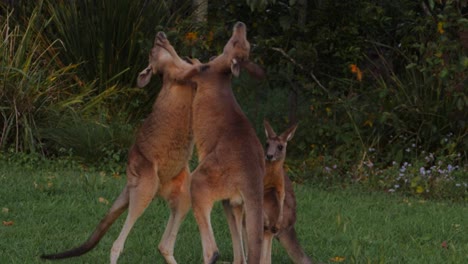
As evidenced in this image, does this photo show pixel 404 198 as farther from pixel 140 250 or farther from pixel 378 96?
pixel 140 250

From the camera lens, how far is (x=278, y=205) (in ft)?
22.0

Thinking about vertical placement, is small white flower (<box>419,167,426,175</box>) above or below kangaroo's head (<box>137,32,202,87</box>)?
below

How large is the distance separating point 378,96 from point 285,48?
1.27 m

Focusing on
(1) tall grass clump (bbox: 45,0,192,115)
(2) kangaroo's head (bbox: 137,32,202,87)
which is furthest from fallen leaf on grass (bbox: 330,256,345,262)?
(1) tall grass clump (bbox: 45,0,192,115)

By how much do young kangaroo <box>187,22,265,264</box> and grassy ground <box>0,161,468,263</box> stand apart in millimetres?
839

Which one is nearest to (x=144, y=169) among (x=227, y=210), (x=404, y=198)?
(x=227, y=210)

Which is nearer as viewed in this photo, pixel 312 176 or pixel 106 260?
pixel 106 260

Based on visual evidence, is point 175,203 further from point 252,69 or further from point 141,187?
point 252,69

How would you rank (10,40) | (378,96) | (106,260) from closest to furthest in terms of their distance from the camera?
(106,260) → (378,96) → (10,40)

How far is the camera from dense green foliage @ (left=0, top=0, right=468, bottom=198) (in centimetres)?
1172

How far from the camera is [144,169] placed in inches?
272

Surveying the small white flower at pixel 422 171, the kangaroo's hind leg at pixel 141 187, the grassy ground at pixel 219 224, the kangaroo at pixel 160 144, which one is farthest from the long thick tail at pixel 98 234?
the small white flower at pixel 422 171

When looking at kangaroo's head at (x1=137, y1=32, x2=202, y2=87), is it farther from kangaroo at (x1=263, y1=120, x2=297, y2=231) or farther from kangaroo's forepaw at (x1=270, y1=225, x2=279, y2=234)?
kangaroo's forepaw at (x1=270, y1=225, x2=279, y2=234)

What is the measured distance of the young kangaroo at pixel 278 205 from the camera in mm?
6707
